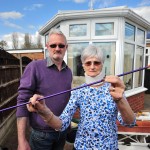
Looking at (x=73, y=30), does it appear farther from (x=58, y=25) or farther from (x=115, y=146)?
(x=115, y=146)

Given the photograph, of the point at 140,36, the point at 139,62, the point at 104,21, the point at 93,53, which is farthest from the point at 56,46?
the point at 139,62

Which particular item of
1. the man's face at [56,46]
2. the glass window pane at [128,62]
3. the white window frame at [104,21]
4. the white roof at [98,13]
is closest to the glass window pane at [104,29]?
the white window frame at [104,21]

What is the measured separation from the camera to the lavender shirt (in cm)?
163

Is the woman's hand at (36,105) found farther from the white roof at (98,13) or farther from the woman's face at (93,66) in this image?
the white roof at (98,13)

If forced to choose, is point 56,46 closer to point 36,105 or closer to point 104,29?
point 36,105

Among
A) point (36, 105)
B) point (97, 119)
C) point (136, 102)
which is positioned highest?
point (36, 105)

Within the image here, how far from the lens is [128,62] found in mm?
5605

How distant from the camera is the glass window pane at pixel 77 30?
198 inches

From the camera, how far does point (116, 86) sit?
107 cm

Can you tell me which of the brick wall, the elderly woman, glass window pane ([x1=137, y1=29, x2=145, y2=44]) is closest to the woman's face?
the elderly woman

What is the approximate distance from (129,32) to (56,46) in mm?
4188

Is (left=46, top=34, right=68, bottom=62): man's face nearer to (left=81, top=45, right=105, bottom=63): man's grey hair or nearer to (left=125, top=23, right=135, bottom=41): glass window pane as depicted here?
(left=81, top=45, right=105, bottom=63): man's grey hair

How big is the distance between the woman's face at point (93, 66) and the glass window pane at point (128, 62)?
417 centimetres

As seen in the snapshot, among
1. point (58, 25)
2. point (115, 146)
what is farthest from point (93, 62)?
point (58, 25)
